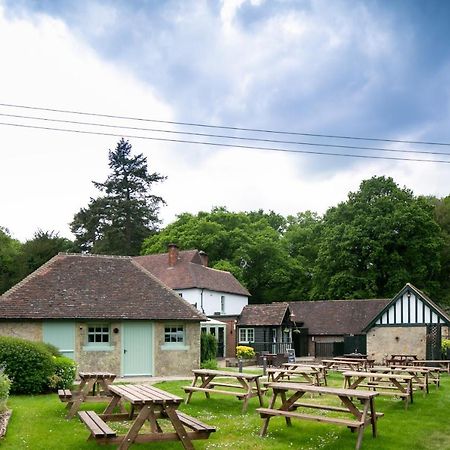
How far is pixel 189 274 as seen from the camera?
42.2 m

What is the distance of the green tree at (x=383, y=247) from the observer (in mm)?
45688

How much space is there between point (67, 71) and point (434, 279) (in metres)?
41.0

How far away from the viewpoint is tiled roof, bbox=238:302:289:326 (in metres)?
37.8

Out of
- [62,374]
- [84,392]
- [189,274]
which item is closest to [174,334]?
[62,374]

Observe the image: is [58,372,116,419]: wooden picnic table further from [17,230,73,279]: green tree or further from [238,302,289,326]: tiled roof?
[17,230,73,279]: green tree

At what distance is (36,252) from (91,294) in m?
19.9

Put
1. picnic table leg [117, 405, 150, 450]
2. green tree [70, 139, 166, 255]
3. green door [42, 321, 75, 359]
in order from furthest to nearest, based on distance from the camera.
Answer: green tree [70, 139, 166, 255]
green door [42, 321, 75, 359]
picnic table leg [117, 405, 150, 450]

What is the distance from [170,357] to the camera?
23672 millimetres

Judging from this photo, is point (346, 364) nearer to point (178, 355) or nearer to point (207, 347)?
point (178, 355)

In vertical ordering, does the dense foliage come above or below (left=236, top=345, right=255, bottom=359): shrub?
above

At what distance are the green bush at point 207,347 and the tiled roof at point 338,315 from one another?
13.2 meters

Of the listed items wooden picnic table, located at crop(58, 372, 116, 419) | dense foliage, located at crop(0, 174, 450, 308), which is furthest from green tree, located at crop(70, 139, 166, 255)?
wooden picnic table, located at crop(58, 372, 116, 419)

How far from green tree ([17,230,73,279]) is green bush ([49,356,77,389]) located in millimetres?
24539

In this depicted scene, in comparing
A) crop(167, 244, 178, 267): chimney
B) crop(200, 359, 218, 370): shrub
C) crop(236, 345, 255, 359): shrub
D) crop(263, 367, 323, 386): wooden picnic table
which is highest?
crop(167, 244, 178, 267): chimney
